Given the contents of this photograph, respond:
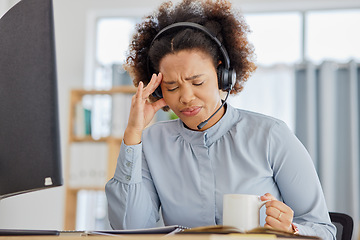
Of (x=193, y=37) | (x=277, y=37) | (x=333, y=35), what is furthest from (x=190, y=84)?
(x=333, y=35)

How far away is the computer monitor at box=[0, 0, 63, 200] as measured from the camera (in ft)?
2.58

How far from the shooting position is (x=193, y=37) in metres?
1.31

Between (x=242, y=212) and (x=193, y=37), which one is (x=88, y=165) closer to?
(x=193, y=37)

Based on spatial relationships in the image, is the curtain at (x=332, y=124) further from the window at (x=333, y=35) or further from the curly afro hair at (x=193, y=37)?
the curly afro hair at (x=193, y=37)

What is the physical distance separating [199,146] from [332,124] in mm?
2735

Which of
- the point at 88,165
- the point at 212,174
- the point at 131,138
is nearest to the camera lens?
the point at 131,138

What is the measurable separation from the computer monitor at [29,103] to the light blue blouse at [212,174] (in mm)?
373

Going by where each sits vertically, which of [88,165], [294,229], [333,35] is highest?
[333,35]

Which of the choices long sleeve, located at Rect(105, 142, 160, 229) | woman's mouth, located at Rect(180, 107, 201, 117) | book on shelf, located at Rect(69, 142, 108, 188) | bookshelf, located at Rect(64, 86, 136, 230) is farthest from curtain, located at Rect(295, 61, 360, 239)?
long sleeve, located at Rect(105, 142, 160, 229)

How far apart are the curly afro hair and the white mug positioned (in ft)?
1.88

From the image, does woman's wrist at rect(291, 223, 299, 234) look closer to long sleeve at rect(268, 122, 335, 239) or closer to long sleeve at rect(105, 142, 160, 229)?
long sleeve at rect(268, 122, 335, 239)

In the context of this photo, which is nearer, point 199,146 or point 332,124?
point 199,146

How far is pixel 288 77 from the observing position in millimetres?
3934

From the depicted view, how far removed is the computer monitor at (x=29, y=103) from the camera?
0.79 meters
